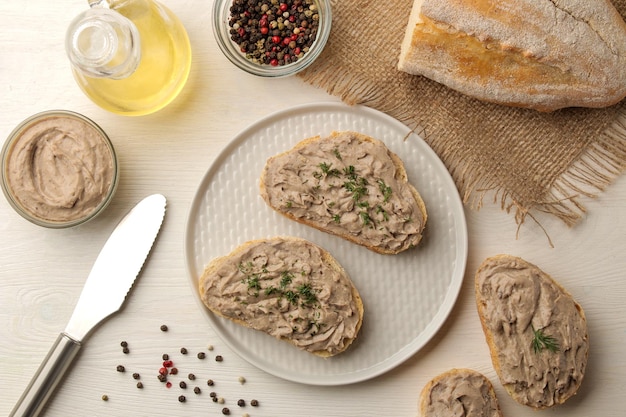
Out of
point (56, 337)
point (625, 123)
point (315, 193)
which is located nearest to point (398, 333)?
point (315, 193)

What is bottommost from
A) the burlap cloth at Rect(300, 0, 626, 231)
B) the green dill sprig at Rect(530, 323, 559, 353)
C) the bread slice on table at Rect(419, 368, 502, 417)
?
the bread slice on table at Rect(419, 368, 502, 417)

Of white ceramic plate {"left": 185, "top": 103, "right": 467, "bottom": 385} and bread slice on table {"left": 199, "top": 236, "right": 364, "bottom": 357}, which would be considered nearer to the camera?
bread slice on table {"left": 199, "top": 236, "right": 364, "bottom": 357}

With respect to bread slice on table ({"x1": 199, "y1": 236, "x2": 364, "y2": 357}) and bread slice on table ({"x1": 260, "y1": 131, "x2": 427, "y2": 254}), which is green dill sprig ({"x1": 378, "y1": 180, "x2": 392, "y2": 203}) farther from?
bread slice on table ({"x1": 199, "y1": 236, "x2": 364, "y2": 357})

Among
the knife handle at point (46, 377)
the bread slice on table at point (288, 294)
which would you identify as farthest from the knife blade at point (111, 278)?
the bread slice on table at point (288, 294)

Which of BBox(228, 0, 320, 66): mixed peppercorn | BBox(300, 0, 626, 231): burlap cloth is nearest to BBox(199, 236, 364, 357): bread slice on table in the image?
BBox(300, 0, 626, 231): burlap cloth

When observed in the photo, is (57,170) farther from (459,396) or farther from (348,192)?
(459,396)

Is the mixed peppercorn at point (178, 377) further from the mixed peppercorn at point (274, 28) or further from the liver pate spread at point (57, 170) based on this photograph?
the mixed peppercorn at point (274, 28)
